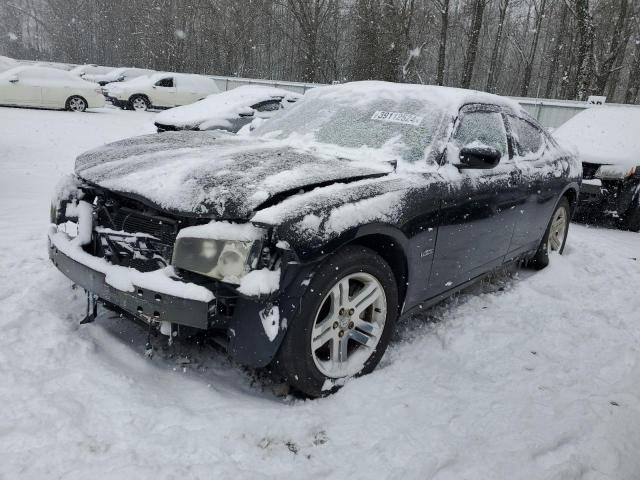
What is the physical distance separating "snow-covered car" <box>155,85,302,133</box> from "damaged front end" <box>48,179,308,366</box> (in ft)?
24.0

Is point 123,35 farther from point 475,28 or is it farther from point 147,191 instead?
point 147,191

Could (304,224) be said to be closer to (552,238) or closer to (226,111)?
(552,238)

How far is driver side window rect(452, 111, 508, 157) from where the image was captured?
3.51 m

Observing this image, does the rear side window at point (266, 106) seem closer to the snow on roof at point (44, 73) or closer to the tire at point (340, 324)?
the snow on roof at point (44, 73)

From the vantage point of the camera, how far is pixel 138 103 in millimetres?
19844

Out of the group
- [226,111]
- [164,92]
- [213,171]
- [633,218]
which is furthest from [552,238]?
[164,92]

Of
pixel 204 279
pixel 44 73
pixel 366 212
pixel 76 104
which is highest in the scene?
pixel 44 73

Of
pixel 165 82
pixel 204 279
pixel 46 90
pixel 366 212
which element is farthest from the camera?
pixel 165 82

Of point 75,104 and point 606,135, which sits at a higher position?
point 606,135

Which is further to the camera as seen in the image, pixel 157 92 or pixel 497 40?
pixel 497 40

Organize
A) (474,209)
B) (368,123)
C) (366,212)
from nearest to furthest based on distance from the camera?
(366,212), (474,209), (368,123)

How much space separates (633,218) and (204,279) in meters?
7.11

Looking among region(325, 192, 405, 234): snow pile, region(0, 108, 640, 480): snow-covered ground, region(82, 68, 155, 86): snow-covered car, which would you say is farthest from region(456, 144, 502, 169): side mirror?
region(82, 68, 155, 86): snow-covered car

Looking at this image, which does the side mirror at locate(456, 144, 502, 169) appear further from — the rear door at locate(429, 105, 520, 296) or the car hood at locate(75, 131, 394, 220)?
the car hood at locate(75, 131, 394, 220)
